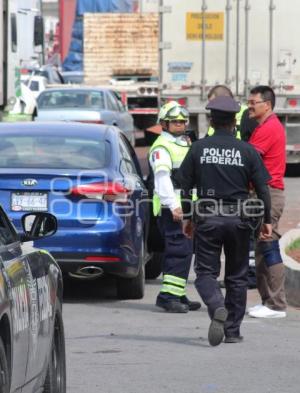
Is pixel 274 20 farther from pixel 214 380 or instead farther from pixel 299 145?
pixel 214 380

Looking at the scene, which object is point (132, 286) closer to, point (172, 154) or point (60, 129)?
point (172, 154)

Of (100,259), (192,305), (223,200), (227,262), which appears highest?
(223,200)

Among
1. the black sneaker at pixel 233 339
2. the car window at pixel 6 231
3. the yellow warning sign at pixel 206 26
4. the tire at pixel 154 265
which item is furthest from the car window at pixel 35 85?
the car window at pixel 6 231

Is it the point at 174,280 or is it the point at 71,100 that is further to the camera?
the point at 71,100

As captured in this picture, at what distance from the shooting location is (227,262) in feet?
30.8

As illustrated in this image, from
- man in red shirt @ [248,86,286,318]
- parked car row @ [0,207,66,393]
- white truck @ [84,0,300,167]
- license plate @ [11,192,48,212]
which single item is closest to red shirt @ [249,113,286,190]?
man in red shirt @ [248,86,286,318]

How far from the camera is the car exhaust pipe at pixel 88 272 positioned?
11.0 metres

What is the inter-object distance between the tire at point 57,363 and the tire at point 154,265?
571 cm

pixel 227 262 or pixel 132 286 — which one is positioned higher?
pixel 227 262

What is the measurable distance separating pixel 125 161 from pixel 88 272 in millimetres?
1236

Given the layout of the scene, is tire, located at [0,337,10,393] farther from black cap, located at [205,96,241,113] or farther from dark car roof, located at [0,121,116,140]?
dark car roof, located at [0,121,116,140]

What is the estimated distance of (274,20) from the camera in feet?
79.4

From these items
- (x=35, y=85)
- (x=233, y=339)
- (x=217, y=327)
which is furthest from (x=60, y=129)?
(x=35, y=85)

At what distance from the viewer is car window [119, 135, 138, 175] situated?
38.0ft
